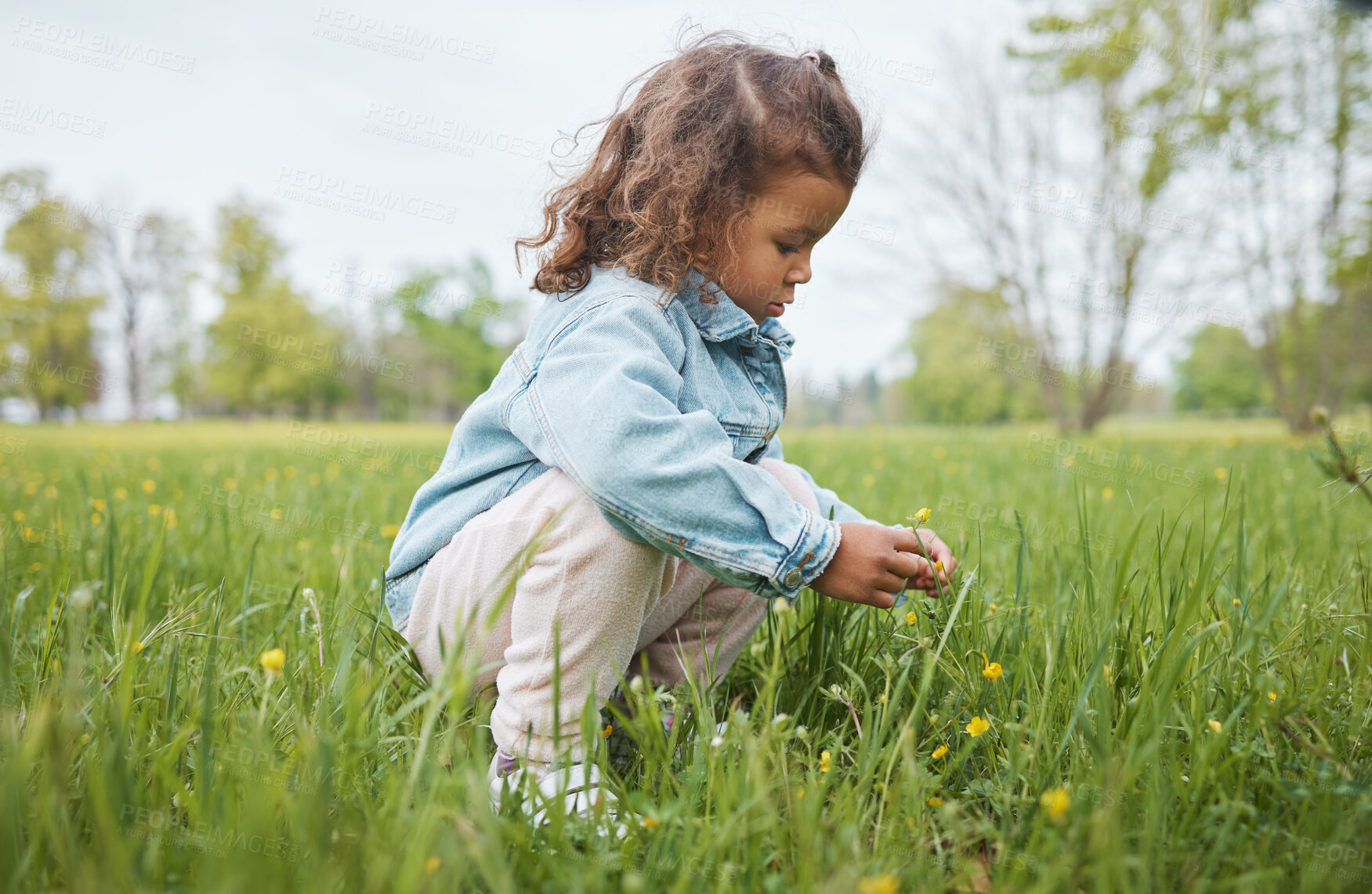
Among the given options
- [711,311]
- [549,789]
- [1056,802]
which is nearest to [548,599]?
[549,789]

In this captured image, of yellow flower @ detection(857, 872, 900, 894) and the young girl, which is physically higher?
the young girl

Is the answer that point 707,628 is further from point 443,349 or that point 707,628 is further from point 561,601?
point 443,349

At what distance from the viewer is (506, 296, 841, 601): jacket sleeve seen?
120 centimetres

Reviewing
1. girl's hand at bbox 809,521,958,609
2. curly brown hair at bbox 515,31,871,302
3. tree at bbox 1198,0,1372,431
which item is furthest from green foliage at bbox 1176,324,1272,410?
girl's hand at bbox 809,521,958,609

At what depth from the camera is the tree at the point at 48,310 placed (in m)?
22.1

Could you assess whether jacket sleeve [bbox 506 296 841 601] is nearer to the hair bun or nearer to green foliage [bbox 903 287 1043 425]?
the hair bun

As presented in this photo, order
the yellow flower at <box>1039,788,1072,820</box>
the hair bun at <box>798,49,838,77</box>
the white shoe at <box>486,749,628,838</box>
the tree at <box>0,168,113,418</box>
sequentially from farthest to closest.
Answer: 1. the tree at <box>0,168,113,418</box>
2. the hair bun at <box>798,49,838,77</box>
3. the white shoe at <box>486,749,628,838</box>
4. the yellow flower at <box>1039,788,1072,820</box>

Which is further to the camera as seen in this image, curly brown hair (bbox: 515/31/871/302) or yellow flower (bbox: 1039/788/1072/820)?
curly brown hair (bbox: 515/31/871/302)

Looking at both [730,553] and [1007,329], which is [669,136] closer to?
[730,553]

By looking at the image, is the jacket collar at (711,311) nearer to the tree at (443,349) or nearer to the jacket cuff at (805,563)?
the jacket cuff at (805,563)

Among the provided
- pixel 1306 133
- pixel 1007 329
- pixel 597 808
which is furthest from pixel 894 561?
pixel 1007 329

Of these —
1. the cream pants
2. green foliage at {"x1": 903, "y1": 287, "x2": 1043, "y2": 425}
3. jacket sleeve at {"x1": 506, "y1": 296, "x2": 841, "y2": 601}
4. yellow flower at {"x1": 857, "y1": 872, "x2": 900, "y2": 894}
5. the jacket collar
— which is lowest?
yellow flower at {"x1": 857, "y1": 872, "x2": 900, "y2": 894}

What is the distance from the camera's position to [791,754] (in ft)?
4.39

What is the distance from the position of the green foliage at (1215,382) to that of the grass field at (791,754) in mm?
43973
